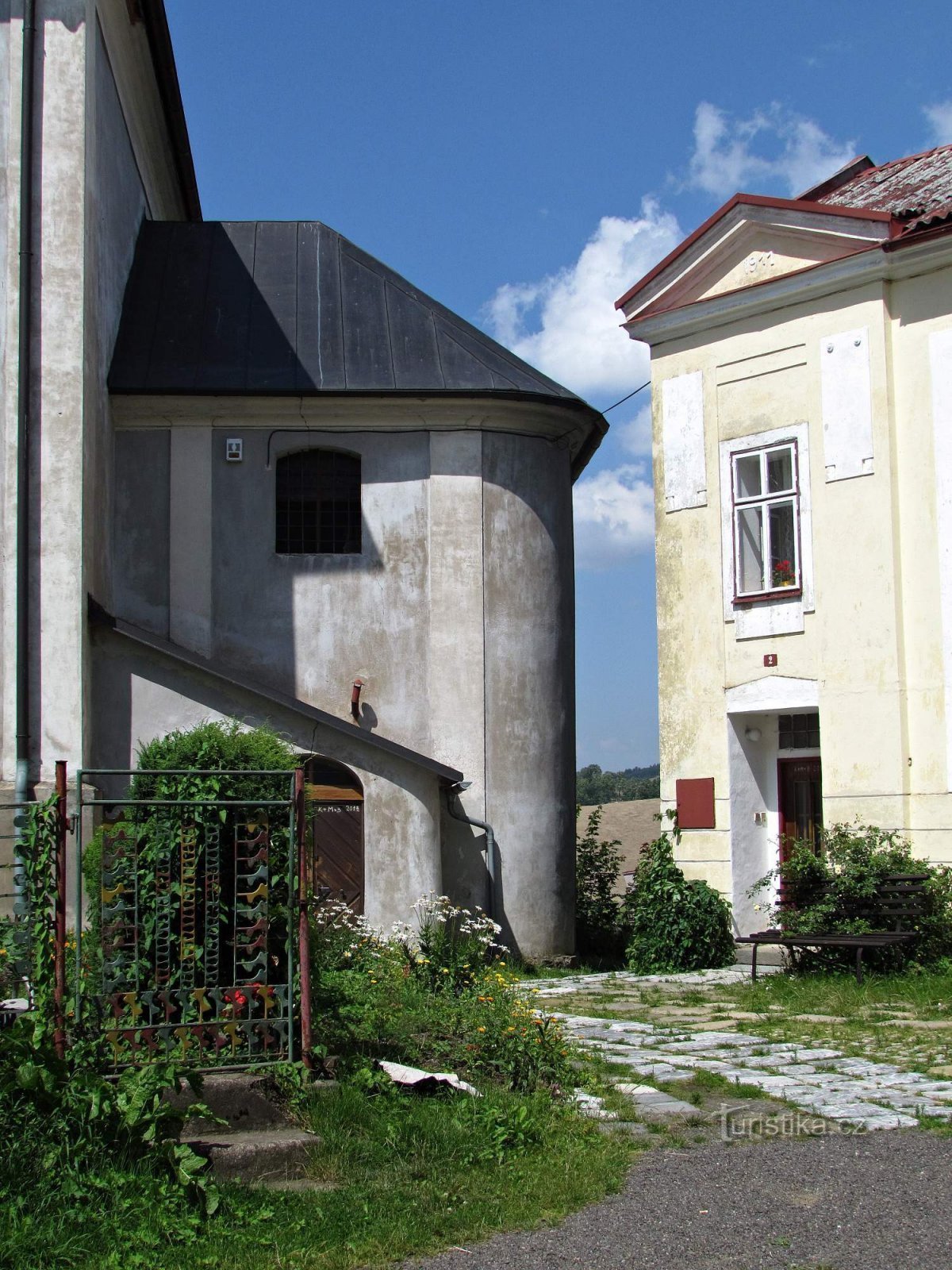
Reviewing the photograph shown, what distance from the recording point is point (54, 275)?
14.2 meters

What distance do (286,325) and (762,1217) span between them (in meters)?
14.6

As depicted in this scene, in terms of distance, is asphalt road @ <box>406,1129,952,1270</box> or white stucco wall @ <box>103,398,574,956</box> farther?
white stucco wall @ <box>103,398,574,956</box>

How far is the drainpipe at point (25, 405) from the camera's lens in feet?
44.3

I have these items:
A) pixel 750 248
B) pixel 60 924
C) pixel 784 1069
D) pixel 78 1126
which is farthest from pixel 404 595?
pixel 78 1126

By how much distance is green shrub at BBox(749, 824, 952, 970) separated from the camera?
45.8ft

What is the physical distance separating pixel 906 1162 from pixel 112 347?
13803mm

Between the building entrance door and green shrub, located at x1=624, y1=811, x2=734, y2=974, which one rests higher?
the building entrance door

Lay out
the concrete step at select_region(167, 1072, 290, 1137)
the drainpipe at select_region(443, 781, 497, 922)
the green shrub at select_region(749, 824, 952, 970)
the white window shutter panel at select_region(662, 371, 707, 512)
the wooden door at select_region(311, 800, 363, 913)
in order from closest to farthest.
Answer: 1. the concrete step at select_region(167, 1072, 290, 1137)
2. the green shrub at select_region(749, 824, 952, 970)
3. the wooden door at select_region(311, 800, 363, 913)
4. the drainpipe at select_region(443, 781, 497, 922)
5. the white window shutter panel at select_region(662, 371, 707, 512)

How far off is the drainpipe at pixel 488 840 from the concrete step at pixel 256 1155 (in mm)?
9875

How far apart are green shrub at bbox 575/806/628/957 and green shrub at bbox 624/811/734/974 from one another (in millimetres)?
2373

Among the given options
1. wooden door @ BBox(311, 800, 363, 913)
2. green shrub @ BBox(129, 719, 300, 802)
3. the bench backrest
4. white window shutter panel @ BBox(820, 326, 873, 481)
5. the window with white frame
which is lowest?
the bench backrest

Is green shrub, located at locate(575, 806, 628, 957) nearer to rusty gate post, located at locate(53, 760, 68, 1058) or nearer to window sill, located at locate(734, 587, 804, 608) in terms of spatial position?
window sill, located at locate(734, 587, 804, 608)

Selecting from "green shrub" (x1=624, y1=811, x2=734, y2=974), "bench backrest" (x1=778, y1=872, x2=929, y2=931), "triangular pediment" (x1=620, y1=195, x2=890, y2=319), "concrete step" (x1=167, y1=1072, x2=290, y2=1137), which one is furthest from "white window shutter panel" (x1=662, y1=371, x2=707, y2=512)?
"concrete step" (x1=167, y1=1072, x2=290, y2=1137)

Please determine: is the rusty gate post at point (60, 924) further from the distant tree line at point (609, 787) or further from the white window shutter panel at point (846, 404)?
the distant tree line at point (609, 787)
